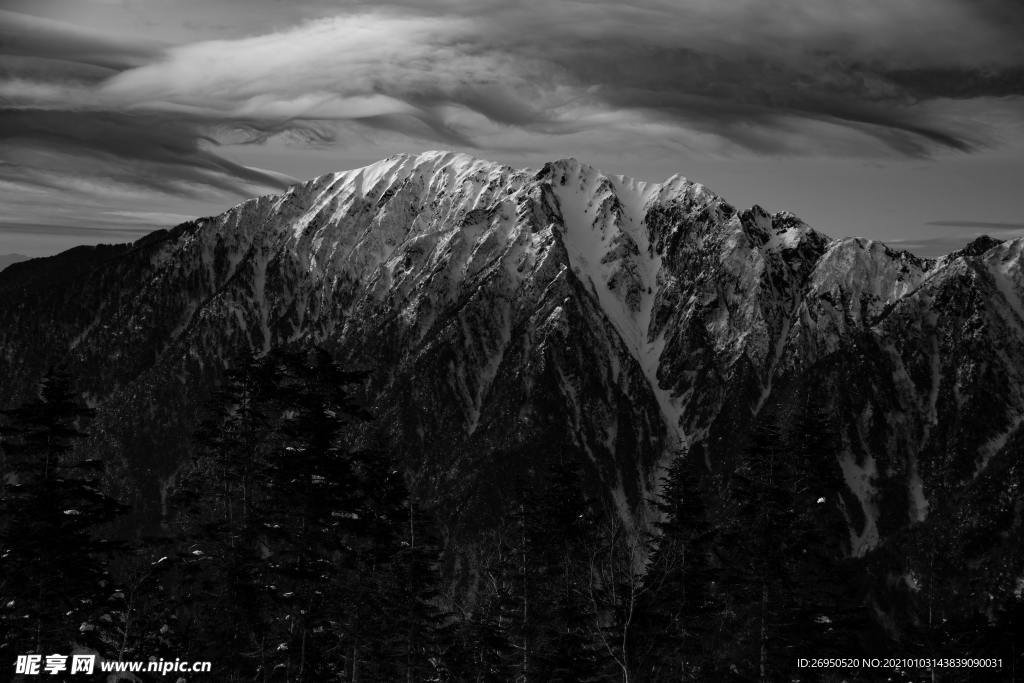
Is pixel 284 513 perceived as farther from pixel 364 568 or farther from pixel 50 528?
pixel 50 528

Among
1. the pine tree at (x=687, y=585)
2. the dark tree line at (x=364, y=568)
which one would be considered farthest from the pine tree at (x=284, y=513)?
the pine tree at (x=687, y=585)

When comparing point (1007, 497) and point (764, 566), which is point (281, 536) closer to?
point (764, 566)

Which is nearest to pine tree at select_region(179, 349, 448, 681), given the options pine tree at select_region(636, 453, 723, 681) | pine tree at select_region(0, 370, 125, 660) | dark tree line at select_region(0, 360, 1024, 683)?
dark tree line at select_region(0, 360, 1024, 683)

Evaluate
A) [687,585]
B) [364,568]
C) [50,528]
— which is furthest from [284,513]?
[687,585]

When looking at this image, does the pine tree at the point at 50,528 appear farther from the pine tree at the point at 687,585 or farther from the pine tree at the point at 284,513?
the pine tree at the point at 687,585

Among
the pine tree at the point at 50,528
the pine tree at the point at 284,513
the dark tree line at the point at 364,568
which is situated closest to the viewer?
the pine tree at the point at 50,528

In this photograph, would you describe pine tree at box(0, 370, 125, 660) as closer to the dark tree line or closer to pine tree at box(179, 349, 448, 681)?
the dark tree line

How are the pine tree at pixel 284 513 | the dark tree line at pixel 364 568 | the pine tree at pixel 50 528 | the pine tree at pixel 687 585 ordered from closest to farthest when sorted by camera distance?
the pine tree at pixel 50 528
the dark tree line at pixel 364 568
the pine tree at pixel 284 513
the pine tree at pixel 687 585
